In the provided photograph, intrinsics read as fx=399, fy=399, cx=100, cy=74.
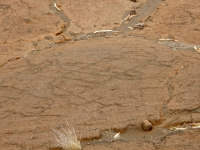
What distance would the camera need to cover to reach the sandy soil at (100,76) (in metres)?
2.75

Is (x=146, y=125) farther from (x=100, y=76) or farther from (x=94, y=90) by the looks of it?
(x=100, y=76)

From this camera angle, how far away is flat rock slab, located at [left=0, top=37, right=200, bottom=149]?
2818 mm

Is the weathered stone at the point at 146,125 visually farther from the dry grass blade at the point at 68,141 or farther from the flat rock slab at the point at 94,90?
the dry grass blade at the point at 68,141

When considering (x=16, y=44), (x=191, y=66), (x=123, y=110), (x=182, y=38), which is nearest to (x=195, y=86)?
(x=191, y=66)

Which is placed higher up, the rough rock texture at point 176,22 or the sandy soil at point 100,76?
the rough rock texture at point 176,22

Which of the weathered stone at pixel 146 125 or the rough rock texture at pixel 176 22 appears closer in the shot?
the weathered stone at pixel 146 125

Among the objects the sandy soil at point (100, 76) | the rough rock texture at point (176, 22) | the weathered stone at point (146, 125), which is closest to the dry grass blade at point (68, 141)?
the sandy soil at point (100, 76)

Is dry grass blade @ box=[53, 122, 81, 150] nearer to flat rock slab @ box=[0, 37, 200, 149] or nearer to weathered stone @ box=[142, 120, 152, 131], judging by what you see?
flat rock slab @ box=[0, 37, 200, 149]

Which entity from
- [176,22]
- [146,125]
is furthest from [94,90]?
[176,22]

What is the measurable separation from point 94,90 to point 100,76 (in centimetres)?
19

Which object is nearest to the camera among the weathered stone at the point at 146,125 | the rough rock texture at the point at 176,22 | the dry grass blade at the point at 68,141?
the dry grass blade at the point at 68,141

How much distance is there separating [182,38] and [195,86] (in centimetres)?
98

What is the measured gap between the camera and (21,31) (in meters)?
4.29

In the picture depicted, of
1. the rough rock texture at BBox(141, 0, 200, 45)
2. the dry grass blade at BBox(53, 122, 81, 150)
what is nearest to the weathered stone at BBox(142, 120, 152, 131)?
the dry grass blade at BBox(53, 122, 81, 150)
